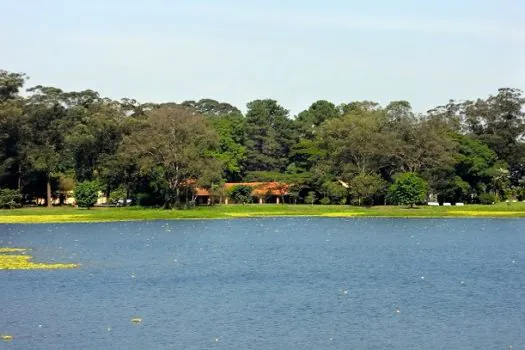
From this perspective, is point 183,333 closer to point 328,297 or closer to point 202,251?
point 328,297

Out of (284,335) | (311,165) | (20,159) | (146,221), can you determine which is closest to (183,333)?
(284,335)

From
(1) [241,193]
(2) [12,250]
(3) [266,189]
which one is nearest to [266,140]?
(3) [266,189]

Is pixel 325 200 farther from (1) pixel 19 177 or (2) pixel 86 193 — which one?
(1) pixel 19 177

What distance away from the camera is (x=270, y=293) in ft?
139

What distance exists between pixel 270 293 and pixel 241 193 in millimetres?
99150

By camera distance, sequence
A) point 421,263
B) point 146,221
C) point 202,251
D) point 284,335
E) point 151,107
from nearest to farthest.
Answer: point 284,335, point 421,263, point 202,251, point 146,221, point 151,107

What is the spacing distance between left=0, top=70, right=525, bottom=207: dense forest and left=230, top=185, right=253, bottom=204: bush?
4.53 m

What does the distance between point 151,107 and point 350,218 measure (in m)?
43.0

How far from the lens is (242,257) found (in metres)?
60.1

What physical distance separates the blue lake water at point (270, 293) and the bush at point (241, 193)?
6325cm

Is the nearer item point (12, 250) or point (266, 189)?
point (12, 250)

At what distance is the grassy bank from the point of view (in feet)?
350

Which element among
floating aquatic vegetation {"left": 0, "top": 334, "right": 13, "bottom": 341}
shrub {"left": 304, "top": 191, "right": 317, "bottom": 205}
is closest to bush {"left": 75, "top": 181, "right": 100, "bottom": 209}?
shrub {"left": 304, "top": 191, "right": 317, "bottom": 205}

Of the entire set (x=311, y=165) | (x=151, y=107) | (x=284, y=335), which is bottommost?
(x=284, y=335)
